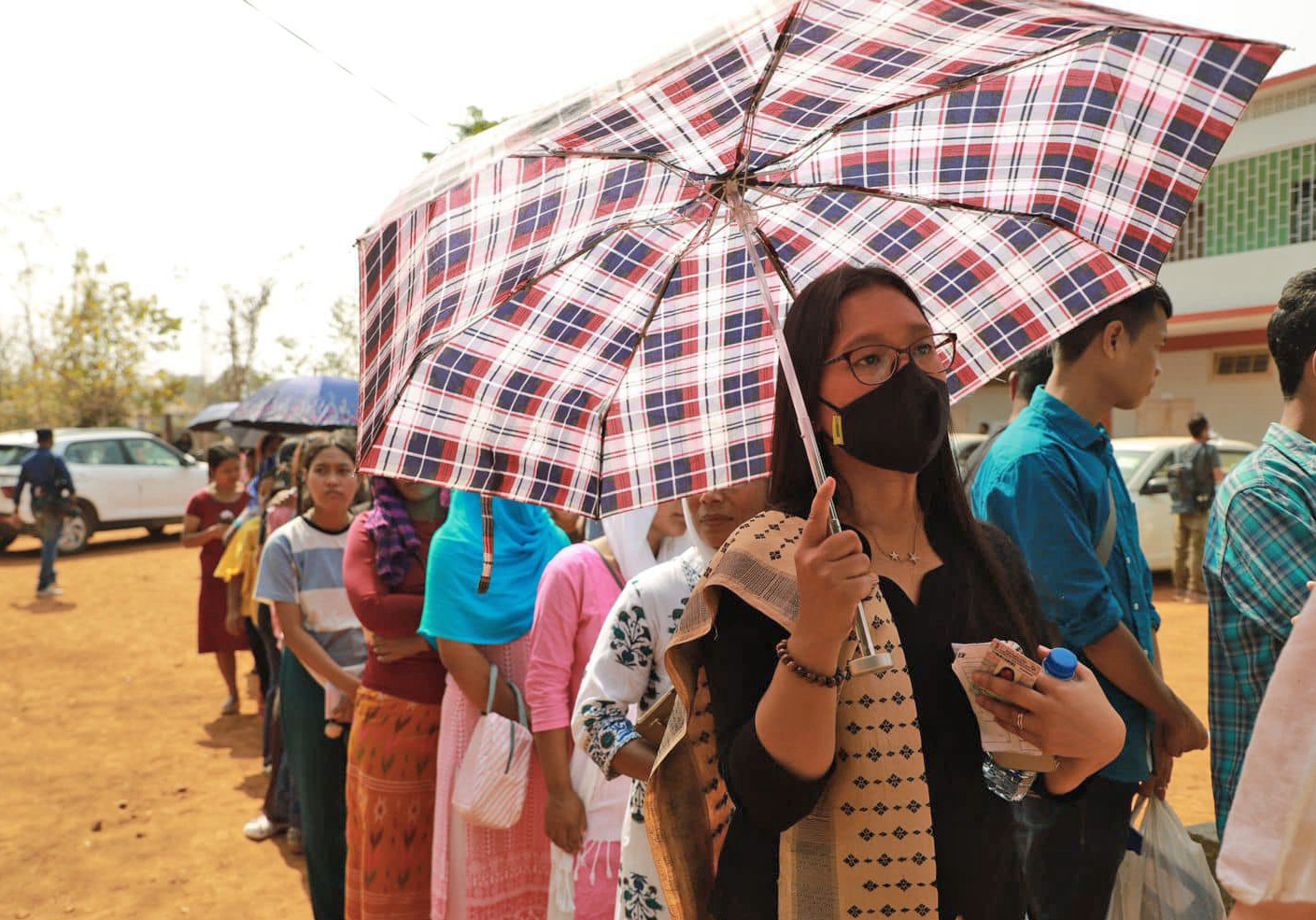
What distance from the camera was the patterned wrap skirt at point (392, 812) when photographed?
3535 mm

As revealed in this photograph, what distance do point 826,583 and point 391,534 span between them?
108 inches

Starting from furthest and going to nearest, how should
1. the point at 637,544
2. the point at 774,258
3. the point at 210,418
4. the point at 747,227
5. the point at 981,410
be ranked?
the point at 981,410 < the point at 210,418 < the point at 637,544 < the point at 774,258 < the point at 747,227

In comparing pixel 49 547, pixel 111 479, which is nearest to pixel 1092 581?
pixel 49 547

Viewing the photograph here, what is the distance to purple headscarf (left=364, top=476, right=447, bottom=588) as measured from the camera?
375cm

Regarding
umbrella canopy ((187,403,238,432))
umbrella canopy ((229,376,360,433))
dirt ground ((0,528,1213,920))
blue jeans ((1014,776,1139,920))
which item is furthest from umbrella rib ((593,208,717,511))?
Result: umbrella canopy ((187,403,238,432))

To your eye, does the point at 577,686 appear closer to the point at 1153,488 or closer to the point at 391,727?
the point at 391,727

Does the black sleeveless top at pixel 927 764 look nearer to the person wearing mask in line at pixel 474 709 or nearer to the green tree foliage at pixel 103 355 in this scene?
the person wearing mask in line at pixel 474 709

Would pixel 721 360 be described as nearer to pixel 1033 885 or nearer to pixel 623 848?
pixel 623 848

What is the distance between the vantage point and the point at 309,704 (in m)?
4.38

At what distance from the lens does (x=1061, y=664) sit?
1.43 m

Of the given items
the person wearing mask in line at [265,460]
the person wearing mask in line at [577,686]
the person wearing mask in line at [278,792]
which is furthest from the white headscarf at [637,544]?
the person wearing mask in line at [265,460]

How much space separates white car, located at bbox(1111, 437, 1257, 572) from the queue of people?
33.8 feet

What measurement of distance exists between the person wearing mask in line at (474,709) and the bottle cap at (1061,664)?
216 centimetres

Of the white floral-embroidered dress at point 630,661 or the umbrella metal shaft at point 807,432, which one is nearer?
the umbrella metal shaft at point 807,432
